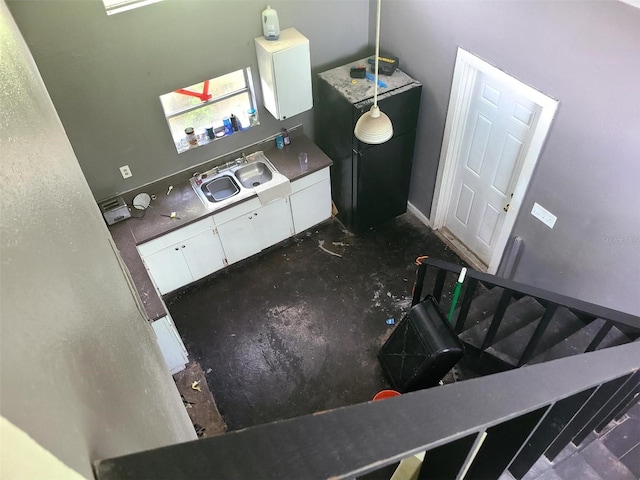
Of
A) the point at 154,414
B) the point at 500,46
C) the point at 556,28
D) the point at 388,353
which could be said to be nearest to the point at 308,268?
the point at 388,353

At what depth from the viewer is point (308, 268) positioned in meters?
5.06

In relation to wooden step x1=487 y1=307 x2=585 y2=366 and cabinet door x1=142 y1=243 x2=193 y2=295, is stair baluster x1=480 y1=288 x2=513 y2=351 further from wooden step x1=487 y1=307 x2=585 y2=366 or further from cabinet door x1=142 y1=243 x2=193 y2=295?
cabinet door x1=142 y1=243 x2=193 y2=295

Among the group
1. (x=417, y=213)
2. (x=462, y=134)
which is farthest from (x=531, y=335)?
(x=417, y=213)

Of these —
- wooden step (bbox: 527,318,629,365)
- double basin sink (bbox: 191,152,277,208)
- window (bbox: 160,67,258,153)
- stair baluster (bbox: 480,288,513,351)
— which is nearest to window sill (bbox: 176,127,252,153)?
window (bbox: 160,67,258,153)

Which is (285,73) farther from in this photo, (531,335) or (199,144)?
(531,335)

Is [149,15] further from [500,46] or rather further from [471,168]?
[471,168]

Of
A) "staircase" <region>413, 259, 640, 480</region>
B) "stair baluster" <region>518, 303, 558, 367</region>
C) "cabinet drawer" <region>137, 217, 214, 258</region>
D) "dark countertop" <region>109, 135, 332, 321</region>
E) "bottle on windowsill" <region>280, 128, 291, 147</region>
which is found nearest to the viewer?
"staircase" <region>413, 259, 640, 480</region>

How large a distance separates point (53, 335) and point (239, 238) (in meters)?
4.33

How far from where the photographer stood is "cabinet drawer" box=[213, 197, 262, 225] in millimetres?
4547

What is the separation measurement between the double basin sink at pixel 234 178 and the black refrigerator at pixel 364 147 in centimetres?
75

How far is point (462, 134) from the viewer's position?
448cm

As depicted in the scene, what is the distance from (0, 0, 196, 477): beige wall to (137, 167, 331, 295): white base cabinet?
332cm

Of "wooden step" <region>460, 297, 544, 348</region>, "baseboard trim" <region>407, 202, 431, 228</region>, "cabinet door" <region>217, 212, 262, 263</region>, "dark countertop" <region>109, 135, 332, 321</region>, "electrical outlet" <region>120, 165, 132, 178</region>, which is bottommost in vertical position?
"baseboard trim" <region>407, 202, 431, 228</region>

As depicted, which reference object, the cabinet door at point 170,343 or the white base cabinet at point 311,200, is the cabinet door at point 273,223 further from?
the cabinet door at point 170,343
